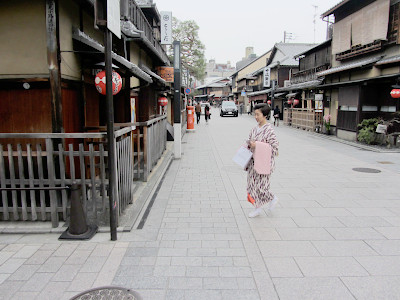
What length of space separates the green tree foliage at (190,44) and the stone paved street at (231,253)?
3887 centimetres

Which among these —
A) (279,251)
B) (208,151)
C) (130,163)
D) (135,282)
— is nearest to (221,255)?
(279,251)

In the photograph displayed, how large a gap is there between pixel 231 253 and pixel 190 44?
1698 inches

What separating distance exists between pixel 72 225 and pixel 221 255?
87.0 inches

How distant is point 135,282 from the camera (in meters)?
3.49

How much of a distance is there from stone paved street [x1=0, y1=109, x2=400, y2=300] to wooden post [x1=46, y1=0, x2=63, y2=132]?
1905 millimetres

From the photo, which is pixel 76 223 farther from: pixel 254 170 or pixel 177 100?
pixel 177 100

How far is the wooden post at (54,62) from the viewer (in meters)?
5.05

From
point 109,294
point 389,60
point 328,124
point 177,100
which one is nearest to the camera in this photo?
point 109,294

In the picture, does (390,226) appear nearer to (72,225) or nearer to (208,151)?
(72,225)

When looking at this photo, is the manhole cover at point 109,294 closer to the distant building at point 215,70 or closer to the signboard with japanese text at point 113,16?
the signboard with japanese text at point 113,16

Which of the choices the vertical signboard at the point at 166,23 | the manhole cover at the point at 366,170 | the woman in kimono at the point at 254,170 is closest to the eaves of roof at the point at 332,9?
the vertical signboard at the point at 166,23

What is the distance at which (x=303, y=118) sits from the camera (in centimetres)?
2381

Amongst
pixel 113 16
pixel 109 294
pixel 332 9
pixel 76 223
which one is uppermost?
pixel 332 9

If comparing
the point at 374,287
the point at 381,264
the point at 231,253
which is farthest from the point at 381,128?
the point at 231,253
